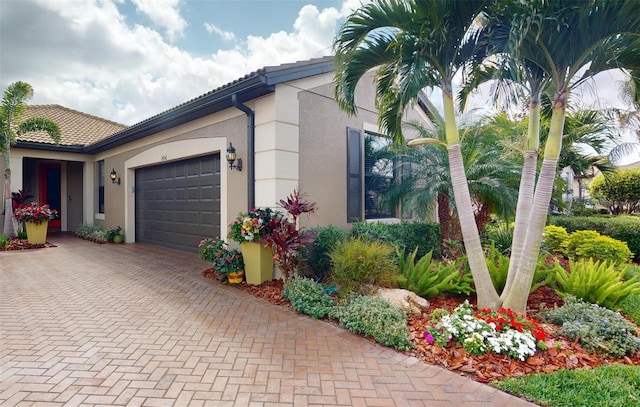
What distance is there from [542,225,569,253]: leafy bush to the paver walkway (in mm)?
7062

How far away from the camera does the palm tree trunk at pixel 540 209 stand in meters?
3.82

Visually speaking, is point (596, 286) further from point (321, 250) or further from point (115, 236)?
point (115, 236)

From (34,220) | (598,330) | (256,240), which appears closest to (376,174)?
(256,240)

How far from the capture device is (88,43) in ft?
29.0

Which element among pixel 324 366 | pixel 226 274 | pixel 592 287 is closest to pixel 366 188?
pixel 226 274

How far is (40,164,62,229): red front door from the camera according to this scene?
14.7 m

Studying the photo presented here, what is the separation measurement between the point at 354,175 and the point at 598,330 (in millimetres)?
5199

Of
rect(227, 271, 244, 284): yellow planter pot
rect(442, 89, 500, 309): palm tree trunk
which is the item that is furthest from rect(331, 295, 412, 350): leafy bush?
rect(227, 271, 244, 284): yellow planter pot

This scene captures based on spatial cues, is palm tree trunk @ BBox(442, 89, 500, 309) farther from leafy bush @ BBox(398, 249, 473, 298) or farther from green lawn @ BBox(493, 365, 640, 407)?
green lawn @ BBox(493, 365, 640, 407)

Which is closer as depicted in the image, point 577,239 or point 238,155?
point 238,155

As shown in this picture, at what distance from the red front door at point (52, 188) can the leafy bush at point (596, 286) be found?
61.9ft

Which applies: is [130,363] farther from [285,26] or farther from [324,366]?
[285,26]

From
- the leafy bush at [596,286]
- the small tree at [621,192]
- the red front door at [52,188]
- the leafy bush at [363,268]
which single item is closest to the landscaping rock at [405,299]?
the leafy bush at [363,268]

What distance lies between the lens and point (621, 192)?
45.8 feet
